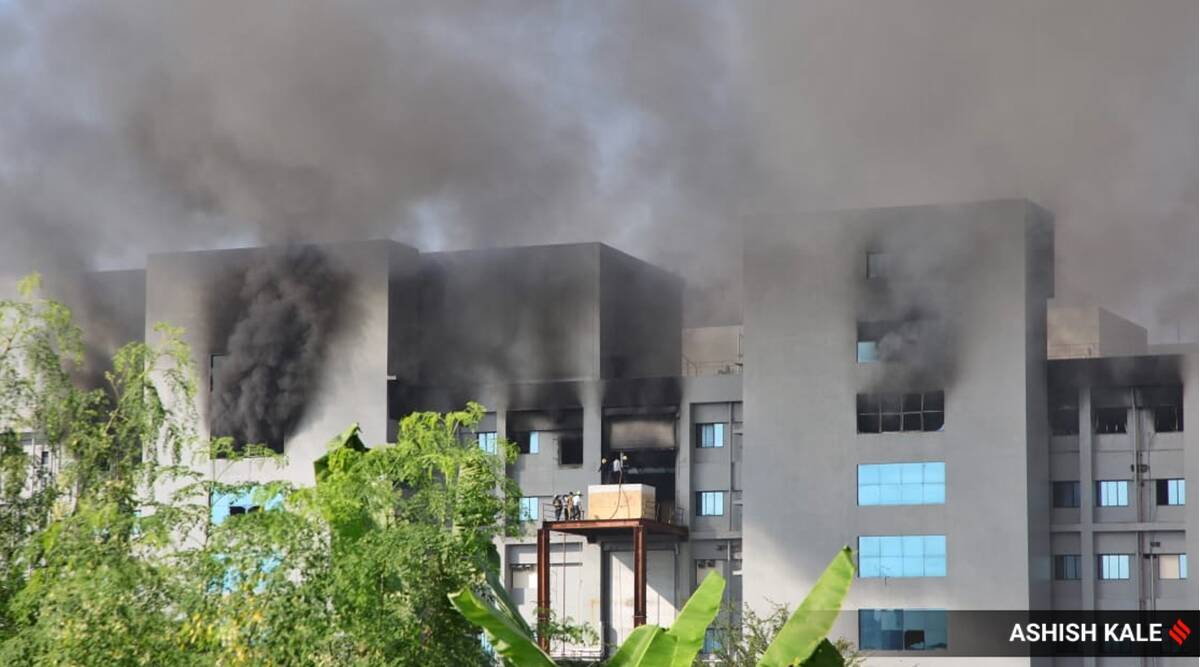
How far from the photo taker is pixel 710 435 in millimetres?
38062

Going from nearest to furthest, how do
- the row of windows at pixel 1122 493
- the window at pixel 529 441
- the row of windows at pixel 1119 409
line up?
the row of windows at pixel 1122 493 < the row of windows at pixel 1119 409 < the window at pixel 529 441

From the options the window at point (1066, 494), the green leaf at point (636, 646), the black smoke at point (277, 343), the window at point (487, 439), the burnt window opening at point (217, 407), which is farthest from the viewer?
the burnt window opening at point (217, 407)

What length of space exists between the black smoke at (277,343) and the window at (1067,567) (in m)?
15.8

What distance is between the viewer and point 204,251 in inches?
1586

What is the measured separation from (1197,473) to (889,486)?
18.8 ft

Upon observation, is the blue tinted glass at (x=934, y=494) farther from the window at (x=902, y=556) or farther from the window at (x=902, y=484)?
the window at (x=902, y=556)

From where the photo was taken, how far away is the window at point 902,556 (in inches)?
1350

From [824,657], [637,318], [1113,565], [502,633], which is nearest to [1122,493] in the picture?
[1113,565]

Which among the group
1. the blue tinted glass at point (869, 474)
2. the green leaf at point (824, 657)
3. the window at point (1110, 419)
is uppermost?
the window at point (1110, 419)

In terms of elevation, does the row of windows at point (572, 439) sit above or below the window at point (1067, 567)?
above

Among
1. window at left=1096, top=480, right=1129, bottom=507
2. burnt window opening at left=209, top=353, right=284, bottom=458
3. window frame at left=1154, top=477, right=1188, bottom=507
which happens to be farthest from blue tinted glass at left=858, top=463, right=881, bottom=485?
burnt window opening at left=209, top=353, right=284, bottom=458

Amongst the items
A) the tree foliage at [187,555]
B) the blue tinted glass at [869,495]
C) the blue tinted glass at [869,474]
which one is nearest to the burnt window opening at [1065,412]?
the blue tinted glass at [869,474]

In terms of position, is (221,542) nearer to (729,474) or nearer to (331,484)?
(331,484)

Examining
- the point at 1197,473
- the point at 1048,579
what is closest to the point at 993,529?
the point at 1048,579
